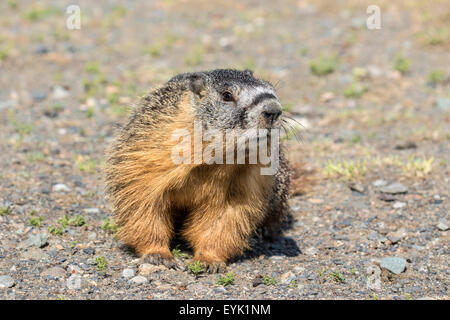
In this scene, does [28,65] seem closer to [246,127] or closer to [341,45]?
[341,45]

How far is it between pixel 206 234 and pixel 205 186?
0.61 meters

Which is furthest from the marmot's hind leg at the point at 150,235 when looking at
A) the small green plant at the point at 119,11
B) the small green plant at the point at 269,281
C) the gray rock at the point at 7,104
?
the small green plant at the point at 119,11

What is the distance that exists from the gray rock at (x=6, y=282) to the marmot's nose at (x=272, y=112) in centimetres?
261

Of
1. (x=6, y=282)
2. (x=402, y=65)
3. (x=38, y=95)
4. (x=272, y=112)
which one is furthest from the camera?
(x=402, y=65)

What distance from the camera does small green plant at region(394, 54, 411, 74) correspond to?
471 inches

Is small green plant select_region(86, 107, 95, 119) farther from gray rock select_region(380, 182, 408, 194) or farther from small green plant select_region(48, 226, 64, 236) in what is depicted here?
gray rock select_region(380, 182, 408, 194)

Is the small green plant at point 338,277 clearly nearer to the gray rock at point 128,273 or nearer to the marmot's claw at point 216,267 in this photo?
the marmot's claw at point 216,267

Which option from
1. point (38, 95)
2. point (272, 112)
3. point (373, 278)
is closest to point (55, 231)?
point (272, 112)

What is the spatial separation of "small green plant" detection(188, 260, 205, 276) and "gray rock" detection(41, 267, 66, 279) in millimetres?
1171

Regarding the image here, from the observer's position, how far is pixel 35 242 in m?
6.00

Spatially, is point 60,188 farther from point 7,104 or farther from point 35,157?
point 7,104

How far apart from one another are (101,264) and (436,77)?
8.29 metres

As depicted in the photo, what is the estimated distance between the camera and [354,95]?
11289mm
